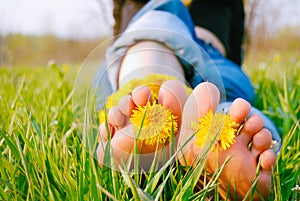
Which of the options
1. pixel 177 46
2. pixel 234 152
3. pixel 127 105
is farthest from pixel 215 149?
pixel 177 46

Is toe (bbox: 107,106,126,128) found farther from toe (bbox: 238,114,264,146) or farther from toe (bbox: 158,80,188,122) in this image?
toe (bbox: 238,114,264,146)

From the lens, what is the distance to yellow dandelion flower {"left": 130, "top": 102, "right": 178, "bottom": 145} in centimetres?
52

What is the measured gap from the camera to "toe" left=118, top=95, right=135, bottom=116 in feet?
1.76

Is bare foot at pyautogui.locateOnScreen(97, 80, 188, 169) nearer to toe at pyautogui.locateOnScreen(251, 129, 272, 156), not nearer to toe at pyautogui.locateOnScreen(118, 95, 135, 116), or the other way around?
toe at pyautogui.locateOnScreen(118, 95, 135, 116)

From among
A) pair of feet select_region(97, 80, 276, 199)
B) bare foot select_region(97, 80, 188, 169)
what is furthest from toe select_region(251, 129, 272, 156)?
bare foot select_region(97, 80, 188, 169)

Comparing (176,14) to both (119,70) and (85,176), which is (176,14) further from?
(85,176)

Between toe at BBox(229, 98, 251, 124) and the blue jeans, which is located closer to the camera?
toe at BBox(229, 98, 251, 124)

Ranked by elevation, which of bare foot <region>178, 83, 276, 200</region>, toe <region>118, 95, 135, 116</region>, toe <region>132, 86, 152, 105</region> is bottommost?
bare foot <region>178, 83, 276, 200</region>

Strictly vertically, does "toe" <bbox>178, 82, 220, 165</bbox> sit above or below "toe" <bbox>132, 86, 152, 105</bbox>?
below

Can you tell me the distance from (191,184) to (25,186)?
0.24m

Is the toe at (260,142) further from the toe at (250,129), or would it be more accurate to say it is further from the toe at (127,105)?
the toe at (127,105)

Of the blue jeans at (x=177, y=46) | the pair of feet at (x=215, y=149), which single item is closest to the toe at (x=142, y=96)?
the pair of feet at (x=215, y=149)

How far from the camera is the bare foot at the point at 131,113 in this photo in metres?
0.52

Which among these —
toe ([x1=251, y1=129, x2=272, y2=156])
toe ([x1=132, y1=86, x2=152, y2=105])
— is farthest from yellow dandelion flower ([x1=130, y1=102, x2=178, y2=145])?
toe ([x1=251, y1=129, x2=272, y2=156])
